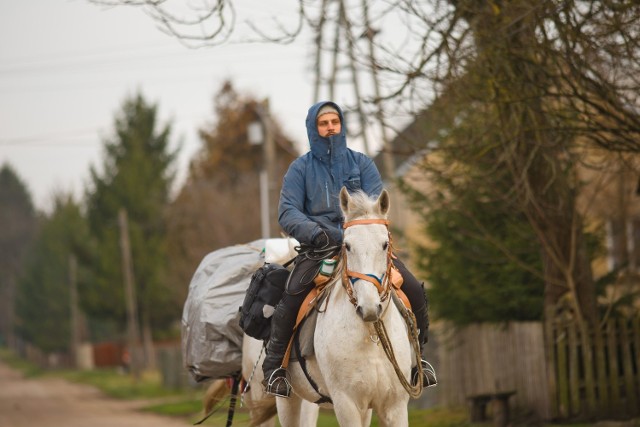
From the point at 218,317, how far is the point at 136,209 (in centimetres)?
4531

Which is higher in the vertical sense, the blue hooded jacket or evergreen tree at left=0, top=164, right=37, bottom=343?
evergreen tree at left=0, top=164, right=37, bottom=343

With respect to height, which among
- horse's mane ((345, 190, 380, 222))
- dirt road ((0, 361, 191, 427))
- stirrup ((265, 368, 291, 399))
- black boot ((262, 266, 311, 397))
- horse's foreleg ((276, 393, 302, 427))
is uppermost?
horse's mane ((345, 190, 380, 222))

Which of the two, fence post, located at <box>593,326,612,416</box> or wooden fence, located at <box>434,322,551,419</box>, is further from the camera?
wooden fence, located at <box>434,322,551,419</box>

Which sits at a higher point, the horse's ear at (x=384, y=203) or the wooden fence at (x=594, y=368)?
the horse's ear at (x=384, y=203)

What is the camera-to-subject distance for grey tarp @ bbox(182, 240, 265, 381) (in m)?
Result: 10.7

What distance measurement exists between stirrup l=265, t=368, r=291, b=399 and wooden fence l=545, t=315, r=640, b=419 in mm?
7131

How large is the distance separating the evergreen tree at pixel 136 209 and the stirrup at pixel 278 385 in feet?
151

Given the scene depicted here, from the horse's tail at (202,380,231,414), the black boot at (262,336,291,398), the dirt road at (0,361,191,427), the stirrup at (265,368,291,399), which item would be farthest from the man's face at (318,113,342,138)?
the dirt road at (0,361,191,427)

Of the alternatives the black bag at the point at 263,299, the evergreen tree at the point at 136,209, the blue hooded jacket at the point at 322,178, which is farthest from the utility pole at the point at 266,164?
the evergreen tree at the point at 136,209

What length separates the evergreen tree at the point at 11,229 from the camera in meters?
137

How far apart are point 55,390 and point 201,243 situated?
8.12 m

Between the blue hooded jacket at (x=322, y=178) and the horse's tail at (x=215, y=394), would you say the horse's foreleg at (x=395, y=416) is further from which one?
the horse's tail at (x=215, y=394)

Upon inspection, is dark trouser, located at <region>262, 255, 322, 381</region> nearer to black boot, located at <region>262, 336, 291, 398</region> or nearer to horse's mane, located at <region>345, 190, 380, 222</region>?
black boot, located at <region>262, 336, 291, 398</region>

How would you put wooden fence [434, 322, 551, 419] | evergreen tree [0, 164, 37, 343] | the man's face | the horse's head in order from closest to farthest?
the horse's head → the man's face → wooden fence [434, 322, 551, 419] → evergreen tree [0, 164, 37, 343]
